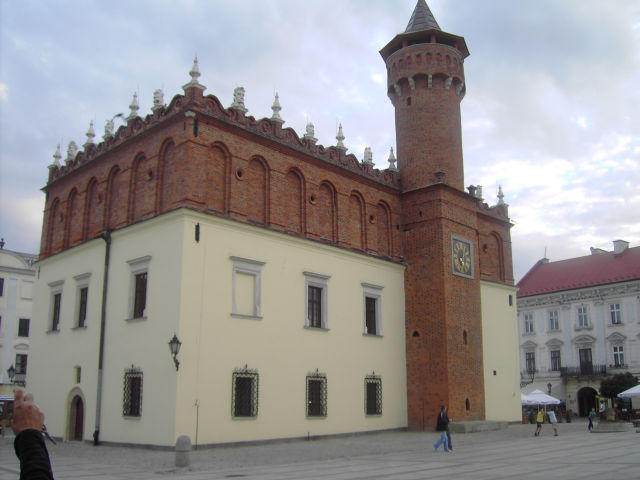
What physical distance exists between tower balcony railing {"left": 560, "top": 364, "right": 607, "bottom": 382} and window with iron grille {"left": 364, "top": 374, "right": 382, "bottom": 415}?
89.6 ft

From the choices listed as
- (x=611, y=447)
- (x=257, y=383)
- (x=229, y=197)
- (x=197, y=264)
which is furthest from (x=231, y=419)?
(x=611, y=447)

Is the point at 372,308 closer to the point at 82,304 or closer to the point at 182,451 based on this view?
the point at 82,304

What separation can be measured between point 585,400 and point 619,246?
11883 mm

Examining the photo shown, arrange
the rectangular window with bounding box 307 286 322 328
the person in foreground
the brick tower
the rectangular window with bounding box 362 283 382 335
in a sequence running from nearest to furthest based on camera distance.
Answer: the person in foreground → the rectangular window with bounding box 307 286 322 328 → the rectangular window with bounding box 362 283 382 335 → the brick tower

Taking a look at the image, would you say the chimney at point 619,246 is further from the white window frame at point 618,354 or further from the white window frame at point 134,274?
the white window frame at point 134,274

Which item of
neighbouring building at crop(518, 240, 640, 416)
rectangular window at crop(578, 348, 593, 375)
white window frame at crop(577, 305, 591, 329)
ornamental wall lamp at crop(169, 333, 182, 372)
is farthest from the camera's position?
white window frame at crop(577, 305, 591, 329)

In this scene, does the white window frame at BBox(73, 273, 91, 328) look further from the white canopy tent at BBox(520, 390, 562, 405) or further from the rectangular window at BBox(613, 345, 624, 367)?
the rectangular window at BBox(613, 345, 624, 367)

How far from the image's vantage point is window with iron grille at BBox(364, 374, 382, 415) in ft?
76.6

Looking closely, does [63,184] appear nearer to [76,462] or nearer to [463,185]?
[76,462]

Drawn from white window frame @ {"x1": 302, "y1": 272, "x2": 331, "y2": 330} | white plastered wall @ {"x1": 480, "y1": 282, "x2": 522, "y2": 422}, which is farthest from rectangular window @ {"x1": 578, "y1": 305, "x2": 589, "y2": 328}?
white window frame @ {"x1": 302, "y1": 272, "x2": 331, "y2": 330}

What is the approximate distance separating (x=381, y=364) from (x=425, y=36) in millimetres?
14006

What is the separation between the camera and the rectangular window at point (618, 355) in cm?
4456

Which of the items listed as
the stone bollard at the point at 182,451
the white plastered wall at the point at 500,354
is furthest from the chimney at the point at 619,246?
the stone bollard at the point at 182,451

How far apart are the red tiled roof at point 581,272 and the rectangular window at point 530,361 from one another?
4.66 meters
